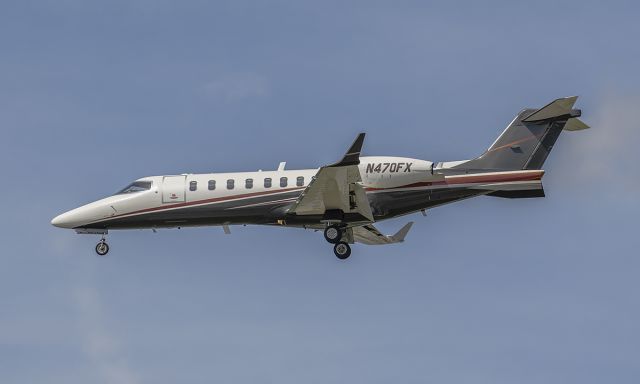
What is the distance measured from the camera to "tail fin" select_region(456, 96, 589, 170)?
42562mm

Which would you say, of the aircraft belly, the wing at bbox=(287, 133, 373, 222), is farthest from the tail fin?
the wing at bbox=(287, 133, 373, 222)

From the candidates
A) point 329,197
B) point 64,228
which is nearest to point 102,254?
point 64,228

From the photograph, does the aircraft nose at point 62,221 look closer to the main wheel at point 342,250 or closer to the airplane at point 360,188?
the airplane at point 360,188

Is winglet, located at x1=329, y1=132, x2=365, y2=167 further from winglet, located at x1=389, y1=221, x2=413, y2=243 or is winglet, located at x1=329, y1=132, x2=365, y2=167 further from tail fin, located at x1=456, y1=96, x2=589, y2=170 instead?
winglet, located at x1=389, y1=221, x2=413, y2=243

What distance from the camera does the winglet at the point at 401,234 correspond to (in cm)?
4625

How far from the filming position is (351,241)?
44.2 meters

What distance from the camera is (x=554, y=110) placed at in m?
42.4

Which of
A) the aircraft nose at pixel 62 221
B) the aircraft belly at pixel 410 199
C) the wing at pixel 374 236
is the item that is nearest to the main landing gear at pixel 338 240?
the aircraft belly at pixel 410 199

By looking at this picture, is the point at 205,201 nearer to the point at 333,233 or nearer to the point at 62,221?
the point at 333,233

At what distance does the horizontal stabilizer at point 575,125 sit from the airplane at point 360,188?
31 mm

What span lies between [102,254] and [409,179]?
10948 millimetres

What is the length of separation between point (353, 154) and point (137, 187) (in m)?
9.28

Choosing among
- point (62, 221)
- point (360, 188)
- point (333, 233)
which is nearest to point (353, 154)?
point (360, 188)

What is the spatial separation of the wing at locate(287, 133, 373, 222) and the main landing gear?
0.56 metres
